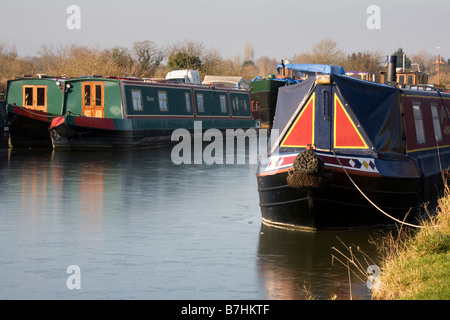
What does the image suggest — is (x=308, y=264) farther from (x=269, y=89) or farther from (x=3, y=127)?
(x=269, y=89)

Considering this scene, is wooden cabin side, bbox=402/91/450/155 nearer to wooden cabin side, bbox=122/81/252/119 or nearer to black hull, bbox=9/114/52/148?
wooden cabin side, bbox=122/81/252/119

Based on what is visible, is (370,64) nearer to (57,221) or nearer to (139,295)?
(57,221)

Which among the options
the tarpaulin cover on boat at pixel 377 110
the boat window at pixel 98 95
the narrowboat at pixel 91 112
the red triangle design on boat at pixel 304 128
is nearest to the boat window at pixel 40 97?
the narrowboat at pixel 91 112

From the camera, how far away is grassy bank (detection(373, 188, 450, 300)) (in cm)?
782

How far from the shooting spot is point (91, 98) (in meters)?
29.3

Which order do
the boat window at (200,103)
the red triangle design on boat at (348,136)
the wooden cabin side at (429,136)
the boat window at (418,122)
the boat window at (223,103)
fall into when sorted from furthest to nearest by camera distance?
1. the boat window at (223,103)
2. the boat window at (200,103)
3. the boat window at (418,122)
4. the wooden cabin side at (429,136)
5. the red triangle design on boat at (348,136)

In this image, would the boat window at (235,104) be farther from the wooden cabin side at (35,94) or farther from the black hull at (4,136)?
the black hull at (4,136)

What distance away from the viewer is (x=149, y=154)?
27.2 meters

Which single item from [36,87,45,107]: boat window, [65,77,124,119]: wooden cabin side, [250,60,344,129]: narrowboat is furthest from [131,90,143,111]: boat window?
[250,60,344,129]: narrowboat

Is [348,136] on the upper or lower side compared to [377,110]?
lower

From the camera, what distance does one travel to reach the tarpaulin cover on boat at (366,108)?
1259 centimetres

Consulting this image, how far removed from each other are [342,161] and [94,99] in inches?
726

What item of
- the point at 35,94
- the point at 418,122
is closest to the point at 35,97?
the point at 35,94

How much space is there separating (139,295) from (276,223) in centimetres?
450
